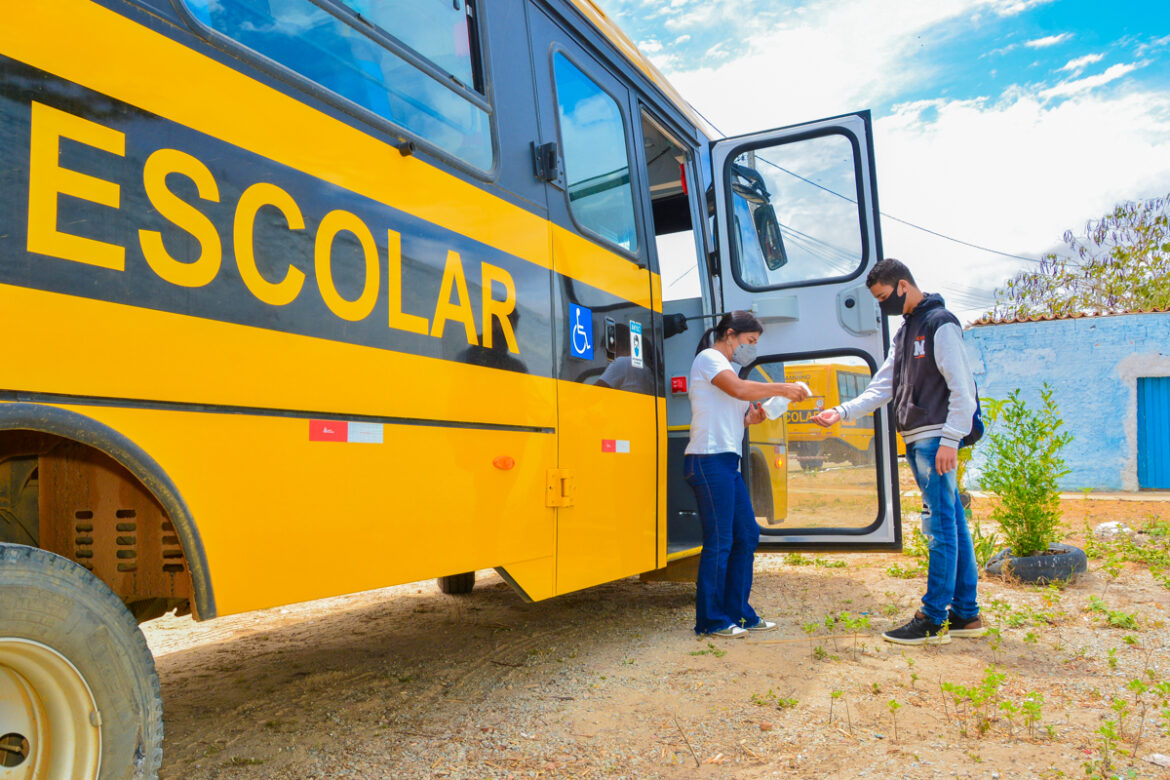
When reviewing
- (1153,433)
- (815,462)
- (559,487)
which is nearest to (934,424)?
(815,462)

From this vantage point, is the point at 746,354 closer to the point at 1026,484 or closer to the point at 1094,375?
the point at 1026,484

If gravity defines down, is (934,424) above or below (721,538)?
above

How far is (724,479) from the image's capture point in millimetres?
4367

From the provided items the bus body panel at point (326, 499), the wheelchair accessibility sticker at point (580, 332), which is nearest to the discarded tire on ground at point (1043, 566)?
the wheelchair accessibility sticker at point (580, 332)

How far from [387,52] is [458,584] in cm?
417

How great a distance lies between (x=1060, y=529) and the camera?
8.75 m

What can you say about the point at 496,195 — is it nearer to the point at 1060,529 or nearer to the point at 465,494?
the point at 465,494

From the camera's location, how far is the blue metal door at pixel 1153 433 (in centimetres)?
1330

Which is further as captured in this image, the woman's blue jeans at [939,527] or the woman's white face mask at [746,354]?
the woman's white face mask at [746,354]

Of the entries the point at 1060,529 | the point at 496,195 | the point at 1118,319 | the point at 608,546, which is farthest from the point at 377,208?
the point at 1118,319

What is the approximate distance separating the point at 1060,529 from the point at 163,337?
9391 millimetres

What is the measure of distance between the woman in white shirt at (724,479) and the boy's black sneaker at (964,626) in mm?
948

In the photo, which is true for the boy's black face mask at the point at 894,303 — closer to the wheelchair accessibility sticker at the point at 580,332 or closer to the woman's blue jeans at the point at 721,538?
the woman's blue jeans at the point at 721,538

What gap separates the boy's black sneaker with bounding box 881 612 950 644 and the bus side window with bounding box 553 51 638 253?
95.9 inches
